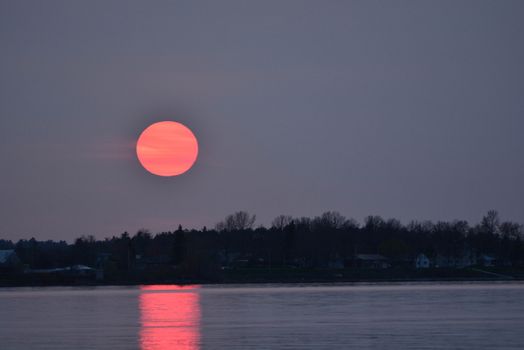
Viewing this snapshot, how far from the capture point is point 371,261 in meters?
177

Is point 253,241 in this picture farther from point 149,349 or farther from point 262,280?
point 149,349

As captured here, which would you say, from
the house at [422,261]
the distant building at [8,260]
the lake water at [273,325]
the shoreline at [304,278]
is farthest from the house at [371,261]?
the lake water at [273,325]

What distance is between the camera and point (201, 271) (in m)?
139

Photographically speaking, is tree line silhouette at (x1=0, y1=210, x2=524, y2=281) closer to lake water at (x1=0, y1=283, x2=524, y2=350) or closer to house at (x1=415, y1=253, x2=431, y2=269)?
house at (x1=415, y1=253, x2=431, y2=269)

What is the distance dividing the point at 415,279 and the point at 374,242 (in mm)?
50294

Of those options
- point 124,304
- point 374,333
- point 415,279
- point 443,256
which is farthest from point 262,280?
point 374,333

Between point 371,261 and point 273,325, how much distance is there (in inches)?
5029

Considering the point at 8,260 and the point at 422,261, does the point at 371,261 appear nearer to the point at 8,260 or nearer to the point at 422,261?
the point at 422,261

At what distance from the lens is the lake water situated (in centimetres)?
4188

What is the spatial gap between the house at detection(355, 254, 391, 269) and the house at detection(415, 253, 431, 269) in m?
4.92

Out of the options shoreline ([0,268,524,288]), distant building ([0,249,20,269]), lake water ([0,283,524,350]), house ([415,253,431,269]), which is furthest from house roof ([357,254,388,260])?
lake water ([0,283,524,350])

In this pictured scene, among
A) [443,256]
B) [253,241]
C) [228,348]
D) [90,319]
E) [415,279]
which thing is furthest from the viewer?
[253,241]

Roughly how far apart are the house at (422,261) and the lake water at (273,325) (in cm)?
9965

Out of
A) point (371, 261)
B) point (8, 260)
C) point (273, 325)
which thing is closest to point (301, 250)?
point (371, 261)
